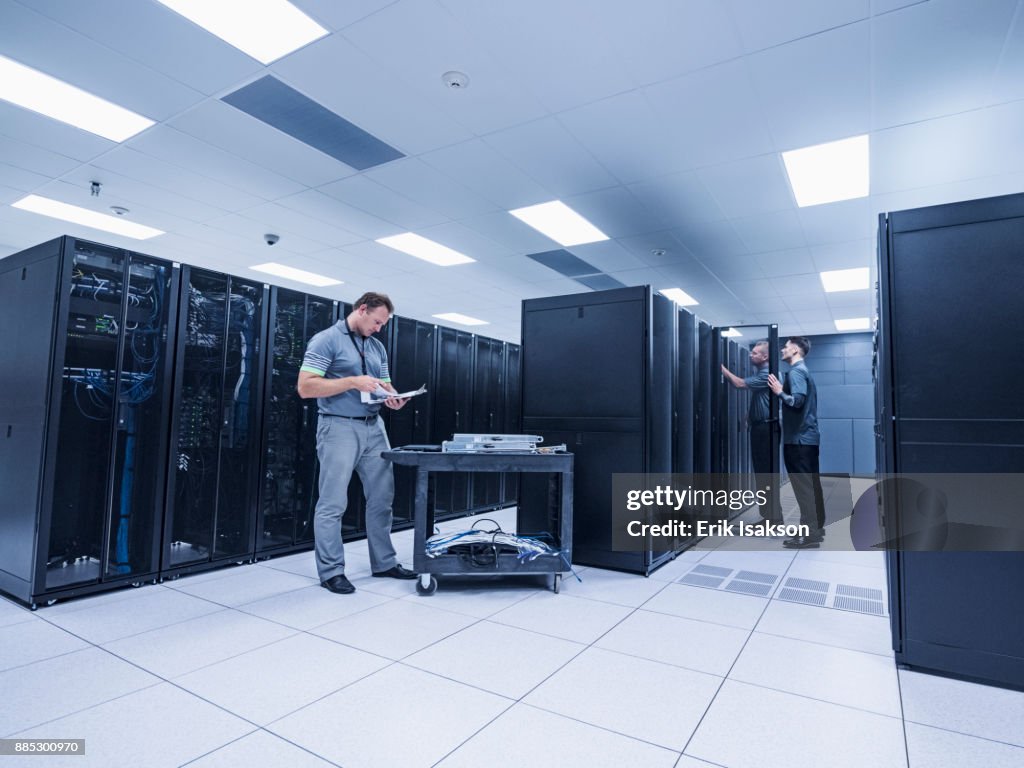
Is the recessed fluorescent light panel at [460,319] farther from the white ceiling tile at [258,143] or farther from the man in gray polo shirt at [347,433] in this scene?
the man in gray polo shirt at [347,433]

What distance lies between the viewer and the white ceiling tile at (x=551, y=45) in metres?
2.64

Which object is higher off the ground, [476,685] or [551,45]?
[551,45]

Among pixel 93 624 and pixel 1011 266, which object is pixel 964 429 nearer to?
pixel 1011 266

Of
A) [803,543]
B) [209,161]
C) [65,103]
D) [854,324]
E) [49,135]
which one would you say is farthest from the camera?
[854,324]

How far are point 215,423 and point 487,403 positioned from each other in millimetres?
2596

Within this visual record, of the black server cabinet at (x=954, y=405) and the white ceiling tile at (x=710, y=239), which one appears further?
the white ceiling tile at (x=710, y=239)

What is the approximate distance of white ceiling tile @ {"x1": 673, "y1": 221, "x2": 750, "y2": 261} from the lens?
17.6 feet

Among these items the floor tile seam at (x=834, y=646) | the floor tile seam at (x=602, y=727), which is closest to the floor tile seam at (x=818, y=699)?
the floor tile seam at (x=834, y=646)

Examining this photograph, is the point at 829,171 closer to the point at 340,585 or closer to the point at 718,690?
the point at 718,690

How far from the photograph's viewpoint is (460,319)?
415 inches

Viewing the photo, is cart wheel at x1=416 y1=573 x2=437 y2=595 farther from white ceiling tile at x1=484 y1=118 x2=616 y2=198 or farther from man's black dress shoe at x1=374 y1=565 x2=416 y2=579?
white ceiling tile at x1=484 y1=118 x2=616 y2=198

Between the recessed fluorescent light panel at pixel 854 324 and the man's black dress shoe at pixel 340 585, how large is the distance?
952 centimetres

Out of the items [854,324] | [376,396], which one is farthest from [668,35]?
[854,324]

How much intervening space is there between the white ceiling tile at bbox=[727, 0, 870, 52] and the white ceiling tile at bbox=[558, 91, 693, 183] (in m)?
0.74
